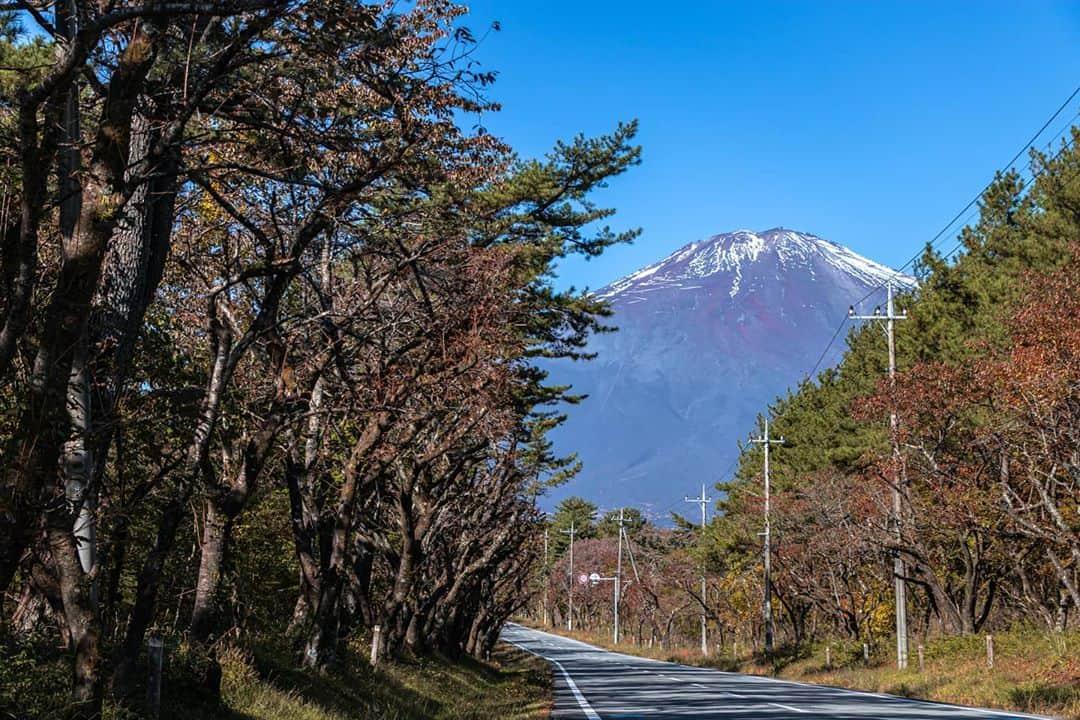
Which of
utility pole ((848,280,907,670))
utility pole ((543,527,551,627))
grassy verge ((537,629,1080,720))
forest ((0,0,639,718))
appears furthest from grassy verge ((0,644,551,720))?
utility pole ((543,527,551,627))

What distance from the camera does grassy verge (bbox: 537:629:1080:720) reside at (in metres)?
20.7

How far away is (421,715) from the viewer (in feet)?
56.5

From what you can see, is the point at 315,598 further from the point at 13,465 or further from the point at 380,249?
the point at 13,465

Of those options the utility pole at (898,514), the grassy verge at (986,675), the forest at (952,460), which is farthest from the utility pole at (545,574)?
the utility pole at (898,514)

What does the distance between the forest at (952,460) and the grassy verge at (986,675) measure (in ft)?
5.43

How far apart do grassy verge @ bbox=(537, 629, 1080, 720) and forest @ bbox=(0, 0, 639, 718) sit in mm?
11485

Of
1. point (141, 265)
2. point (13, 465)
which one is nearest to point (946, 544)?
point (141, 265)

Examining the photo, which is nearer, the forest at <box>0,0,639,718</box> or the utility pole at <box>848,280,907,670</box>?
the forest at <box>0,0,639,718</box>

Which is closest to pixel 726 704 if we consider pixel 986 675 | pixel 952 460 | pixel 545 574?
pixel 986 675

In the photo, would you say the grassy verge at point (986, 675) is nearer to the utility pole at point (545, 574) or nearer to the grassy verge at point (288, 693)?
the grassy verge at point (288, 693)

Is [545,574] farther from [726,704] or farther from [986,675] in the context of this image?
[726,704]

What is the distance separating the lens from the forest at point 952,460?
2419 centimetres

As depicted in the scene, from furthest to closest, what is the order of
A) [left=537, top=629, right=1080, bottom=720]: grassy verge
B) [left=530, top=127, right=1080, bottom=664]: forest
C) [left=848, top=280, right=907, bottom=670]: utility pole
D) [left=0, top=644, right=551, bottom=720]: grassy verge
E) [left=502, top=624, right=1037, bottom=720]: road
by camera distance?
[left=848, top=280, right=907, bottom=670]: utility pole, [left=530, top=127, right=1080, bottom=664]: forest, [left=537, top=629, right=1080, bottom=720]: grassy verge, [left=502, top=624, right=1037, bottom=720]: road, [left=0, top=644, right=551, bottom=720]: grassy verge

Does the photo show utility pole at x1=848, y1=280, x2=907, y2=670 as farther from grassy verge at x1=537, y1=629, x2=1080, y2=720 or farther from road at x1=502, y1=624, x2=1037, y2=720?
road at x1=502, y1=624, x2=1037, y2=720
